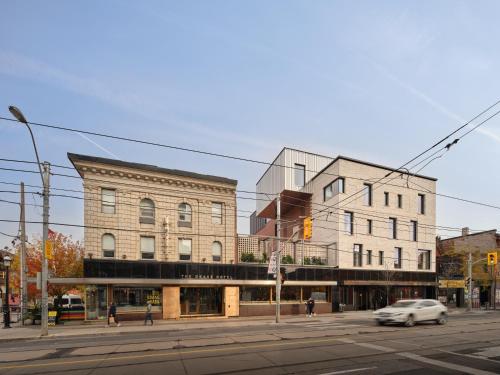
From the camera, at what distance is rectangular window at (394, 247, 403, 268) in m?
37.4

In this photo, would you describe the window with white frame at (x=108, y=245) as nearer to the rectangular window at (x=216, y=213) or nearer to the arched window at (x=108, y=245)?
the arched window at (x=108, y=245)

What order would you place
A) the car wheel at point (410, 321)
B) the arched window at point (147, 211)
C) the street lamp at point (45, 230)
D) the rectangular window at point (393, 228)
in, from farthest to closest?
the rectangular window at point (393, 228)
the arched window at point (147, 211)
the car wheel at point (410, 321)
the street lamp at point (45, 230)

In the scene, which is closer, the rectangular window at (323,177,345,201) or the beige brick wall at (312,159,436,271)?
the beige brick wall at (312,159,436,271)

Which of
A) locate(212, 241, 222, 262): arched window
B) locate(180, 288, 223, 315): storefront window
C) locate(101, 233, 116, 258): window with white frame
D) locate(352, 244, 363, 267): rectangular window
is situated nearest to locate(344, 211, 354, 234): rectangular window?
locate(352, 244, 363, 267): rectangular window

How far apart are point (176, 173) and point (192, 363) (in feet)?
63.6

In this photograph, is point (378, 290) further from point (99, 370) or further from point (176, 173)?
→ point (99, 370)

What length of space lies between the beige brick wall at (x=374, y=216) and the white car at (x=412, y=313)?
37.8 feet

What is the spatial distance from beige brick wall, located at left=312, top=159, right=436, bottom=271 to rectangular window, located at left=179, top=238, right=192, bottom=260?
1237 centimetres

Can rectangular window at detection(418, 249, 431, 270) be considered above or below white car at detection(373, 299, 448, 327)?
above

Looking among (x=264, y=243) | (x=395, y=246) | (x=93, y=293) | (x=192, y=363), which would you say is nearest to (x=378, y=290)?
(x=395, y=246)

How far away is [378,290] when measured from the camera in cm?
3647

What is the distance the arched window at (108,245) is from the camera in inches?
1040

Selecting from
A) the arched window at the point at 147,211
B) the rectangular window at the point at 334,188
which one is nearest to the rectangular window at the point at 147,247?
the arched window at the point at 147,211

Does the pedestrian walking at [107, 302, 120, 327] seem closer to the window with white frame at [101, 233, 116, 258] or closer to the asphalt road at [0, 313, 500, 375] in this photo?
the window with white frame at [101, 233, 116, 258]
